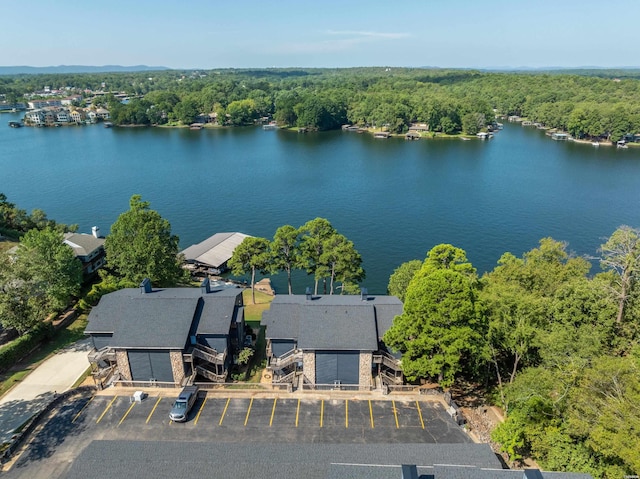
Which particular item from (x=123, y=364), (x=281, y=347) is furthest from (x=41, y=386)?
(x=281, y=347)

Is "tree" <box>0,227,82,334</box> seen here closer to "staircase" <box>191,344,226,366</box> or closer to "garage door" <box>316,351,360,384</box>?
"staircase" <box>191,344,226,366</box>

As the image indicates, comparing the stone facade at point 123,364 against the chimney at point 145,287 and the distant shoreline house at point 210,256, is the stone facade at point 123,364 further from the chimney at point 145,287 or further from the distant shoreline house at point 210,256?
the distant shoreline house at point 210,256

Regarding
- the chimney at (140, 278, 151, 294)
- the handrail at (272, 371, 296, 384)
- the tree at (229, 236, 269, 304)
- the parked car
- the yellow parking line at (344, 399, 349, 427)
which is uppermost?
the chimney at (140, 278, 151, 294)

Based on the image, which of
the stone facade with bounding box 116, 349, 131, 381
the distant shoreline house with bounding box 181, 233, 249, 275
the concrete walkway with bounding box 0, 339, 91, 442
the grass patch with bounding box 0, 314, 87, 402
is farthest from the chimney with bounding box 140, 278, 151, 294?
the distant shoreline house with bounding box 181, 233, 249, 275

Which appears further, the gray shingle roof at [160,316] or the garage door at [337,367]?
the gray shingle roof at [160,316]

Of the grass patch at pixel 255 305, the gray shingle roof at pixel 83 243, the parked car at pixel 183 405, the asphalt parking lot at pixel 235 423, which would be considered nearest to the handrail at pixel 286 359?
the asphalt parking lot at pixel 235 423
